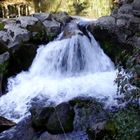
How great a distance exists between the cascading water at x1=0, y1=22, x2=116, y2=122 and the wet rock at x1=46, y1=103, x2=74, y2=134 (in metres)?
1.29

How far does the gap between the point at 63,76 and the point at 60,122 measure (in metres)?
3.76

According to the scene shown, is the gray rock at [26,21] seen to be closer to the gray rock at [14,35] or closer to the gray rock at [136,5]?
the gray rock at [14,35]

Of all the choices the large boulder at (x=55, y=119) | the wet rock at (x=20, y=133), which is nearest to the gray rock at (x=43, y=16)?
the wet rock at (x=20, y=133)

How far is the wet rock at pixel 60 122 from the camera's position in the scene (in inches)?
282

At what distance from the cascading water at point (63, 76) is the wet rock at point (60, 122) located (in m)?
1.29

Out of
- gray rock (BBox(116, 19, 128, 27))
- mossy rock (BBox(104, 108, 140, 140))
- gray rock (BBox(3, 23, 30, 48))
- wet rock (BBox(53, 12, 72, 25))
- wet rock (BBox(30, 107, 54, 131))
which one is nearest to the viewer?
mossy rock (BBox(104, 108, 140, 140))

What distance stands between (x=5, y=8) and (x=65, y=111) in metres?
8.28

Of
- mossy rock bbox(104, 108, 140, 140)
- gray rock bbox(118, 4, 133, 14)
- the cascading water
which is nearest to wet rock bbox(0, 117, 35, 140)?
the cascading water

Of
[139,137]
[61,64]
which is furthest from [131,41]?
[139,137]

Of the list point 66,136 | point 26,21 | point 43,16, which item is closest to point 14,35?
point 26,21

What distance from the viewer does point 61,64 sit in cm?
1101

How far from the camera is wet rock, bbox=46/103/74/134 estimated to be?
282 inches

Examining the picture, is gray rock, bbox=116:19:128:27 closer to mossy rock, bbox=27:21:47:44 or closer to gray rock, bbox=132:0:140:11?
gray rock, bbox=132:0:140:11

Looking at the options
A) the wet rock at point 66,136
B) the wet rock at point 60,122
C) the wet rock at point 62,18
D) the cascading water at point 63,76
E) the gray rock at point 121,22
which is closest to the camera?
the wet rock at point 66,136
